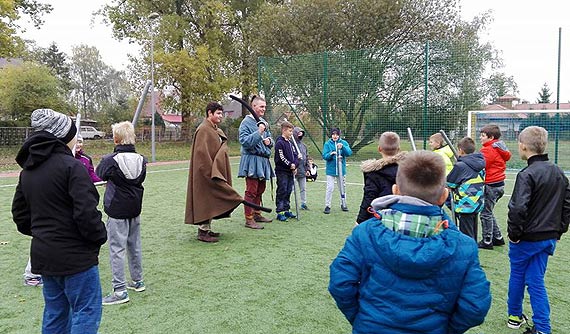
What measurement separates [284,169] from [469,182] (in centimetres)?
306

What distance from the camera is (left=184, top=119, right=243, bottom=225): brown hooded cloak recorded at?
557 centimetres

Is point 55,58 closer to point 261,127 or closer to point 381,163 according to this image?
point 261,127

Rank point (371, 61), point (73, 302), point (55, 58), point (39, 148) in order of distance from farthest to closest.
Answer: point (55, 58) → point (371, 61) → point (73, 302) → point (39, 148)

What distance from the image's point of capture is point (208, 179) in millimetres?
5586

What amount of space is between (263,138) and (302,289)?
9.45ft

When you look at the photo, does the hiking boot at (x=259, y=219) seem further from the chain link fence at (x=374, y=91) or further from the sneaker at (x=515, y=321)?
the chain link fence at (x=374, y=91)

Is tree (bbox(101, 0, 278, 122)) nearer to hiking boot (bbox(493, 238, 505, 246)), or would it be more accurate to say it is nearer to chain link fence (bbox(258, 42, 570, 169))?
chain link fence (bbox(258, 42, 570, 169))

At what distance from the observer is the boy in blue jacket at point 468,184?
493cm

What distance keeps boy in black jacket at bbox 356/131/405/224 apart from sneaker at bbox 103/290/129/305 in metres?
2.16

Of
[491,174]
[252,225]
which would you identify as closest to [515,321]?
[491,174]

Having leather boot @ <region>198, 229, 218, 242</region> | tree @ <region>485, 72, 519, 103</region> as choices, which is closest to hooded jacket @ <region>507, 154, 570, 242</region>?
leather boot @ <region>198, 229, 218, 242</region>

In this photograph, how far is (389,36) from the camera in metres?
19.2

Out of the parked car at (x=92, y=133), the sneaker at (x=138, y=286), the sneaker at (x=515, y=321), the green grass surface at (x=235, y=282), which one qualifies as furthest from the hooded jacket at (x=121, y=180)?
the parked car at (x=92, y=133)

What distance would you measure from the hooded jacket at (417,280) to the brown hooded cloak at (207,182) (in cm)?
388
